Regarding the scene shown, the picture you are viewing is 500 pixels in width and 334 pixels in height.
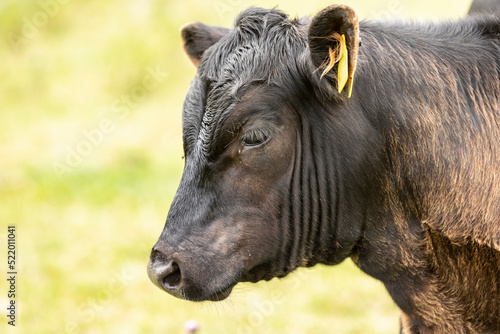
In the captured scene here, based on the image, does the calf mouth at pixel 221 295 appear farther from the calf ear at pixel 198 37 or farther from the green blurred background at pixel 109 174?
the calf ear at pixel 198 37

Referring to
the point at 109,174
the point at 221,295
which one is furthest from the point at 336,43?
the point at 109,174

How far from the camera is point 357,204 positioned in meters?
3.13

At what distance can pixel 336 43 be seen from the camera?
9.39 ft

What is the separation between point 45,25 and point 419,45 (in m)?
11.5

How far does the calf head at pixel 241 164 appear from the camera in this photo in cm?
302

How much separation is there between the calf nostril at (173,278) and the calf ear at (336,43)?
A: 1053 millimetres

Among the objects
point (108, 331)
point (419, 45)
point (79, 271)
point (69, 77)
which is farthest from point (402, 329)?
point (69, 77)

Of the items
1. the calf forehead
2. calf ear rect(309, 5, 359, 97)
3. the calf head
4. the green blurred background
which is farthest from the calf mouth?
calf ear rect(309, 5, 359, 97)

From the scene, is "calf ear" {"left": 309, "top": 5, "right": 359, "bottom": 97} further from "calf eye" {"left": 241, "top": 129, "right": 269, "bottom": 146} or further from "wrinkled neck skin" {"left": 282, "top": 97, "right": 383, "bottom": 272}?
"calf eye" {"left": 241, "top": 129, "right": 269, "bottom": 146}

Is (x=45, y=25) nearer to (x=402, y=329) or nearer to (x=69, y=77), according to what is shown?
(x=69, y=77)

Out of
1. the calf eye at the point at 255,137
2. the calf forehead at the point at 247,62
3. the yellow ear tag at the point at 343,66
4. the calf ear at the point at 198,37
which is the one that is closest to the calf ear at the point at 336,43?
the yellow ear tag at the point at 343,66

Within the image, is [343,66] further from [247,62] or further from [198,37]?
[198,37]

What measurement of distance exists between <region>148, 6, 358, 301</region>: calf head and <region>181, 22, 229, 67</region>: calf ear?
2.11 ft

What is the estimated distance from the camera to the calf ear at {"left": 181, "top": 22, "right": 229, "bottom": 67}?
3.77 m
